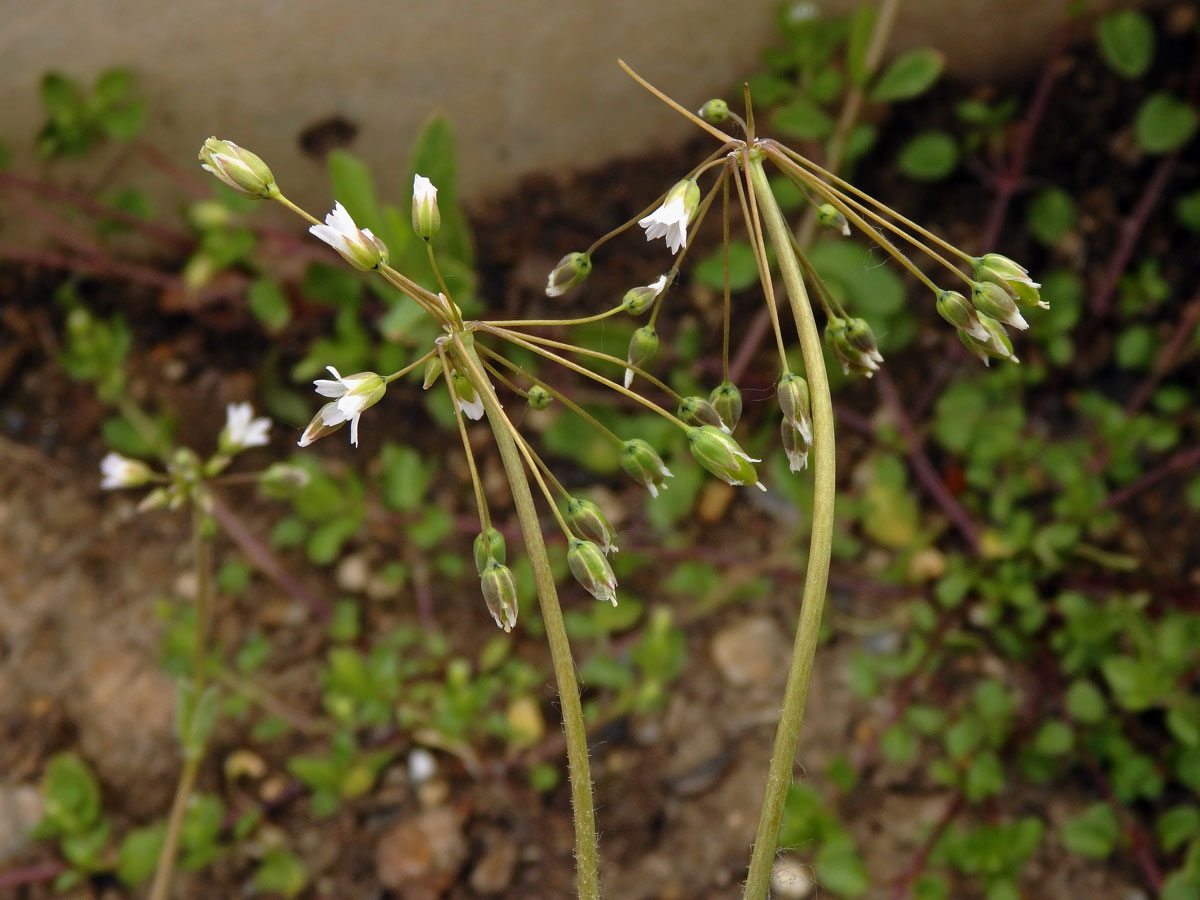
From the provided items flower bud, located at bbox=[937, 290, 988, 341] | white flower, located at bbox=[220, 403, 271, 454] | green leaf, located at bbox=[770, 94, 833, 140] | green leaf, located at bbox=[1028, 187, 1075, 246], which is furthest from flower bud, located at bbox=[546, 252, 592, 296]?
green leaf, located at bbox=[1028, 187, 1075, 246]

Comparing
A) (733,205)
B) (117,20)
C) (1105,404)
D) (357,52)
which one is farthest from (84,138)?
(1105,404)

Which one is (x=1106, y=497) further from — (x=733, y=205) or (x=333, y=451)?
(x=333, y=451)

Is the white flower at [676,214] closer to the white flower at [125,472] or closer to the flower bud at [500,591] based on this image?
the flower bud at [500,591]

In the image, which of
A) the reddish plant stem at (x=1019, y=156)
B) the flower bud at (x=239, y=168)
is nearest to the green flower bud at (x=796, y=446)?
the flower bud at (x=239, y=168)

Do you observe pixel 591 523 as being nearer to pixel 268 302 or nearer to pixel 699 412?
pixel 699 412

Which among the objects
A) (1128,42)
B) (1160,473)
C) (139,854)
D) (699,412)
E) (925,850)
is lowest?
(139,854)

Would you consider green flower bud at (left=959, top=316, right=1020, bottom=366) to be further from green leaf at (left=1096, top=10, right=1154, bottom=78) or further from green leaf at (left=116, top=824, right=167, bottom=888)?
green leaf at (left=116, top=824, right=167, bottom=888)

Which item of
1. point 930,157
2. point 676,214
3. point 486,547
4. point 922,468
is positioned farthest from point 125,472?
point 930,157
